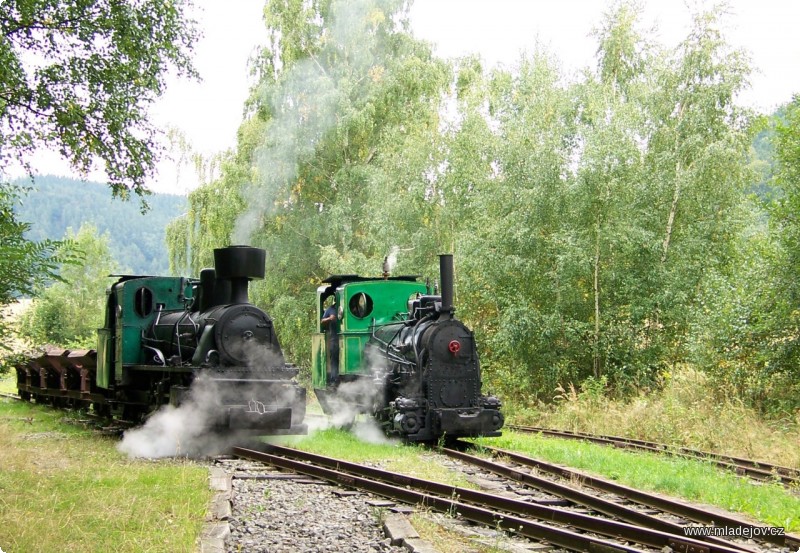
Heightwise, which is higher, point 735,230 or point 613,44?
point 613,44

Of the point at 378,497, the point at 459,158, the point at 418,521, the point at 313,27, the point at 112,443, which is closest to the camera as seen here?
the point at 418,521

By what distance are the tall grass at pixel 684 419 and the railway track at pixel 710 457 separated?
54 cm

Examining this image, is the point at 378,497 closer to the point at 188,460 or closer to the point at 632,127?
the point at 188,460

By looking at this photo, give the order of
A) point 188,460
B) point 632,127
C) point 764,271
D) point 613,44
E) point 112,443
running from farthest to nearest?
1. point 613,44
2. point 632,127
3. point 764,271
4. point 112,443
5. point 188,460

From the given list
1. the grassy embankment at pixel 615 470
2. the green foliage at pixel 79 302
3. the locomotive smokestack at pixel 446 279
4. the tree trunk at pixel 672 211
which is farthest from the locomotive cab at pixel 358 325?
the green foliage at pixel 79 302

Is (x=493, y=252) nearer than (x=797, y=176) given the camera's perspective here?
No

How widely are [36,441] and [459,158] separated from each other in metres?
12.4

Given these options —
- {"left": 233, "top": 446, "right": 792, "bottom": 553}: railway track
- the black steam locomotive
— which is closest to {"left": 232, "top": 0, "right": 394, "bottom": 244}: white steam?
the black steam locomotive

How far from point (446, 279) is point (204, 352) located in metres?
3.66

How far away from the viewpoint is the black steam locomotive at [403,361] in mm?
10703

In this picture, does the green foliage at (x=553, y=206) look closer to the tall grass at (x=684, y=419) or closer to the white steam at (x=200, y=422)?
the tall grass at (x=684, y=419)

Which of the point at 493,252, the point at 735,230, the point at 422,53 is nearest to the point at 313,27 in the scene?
the point at 422,53

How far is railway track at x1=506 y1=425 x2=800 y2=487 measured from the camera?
Result: 28.3ft

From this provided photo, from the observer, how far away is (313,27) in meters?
26.8
